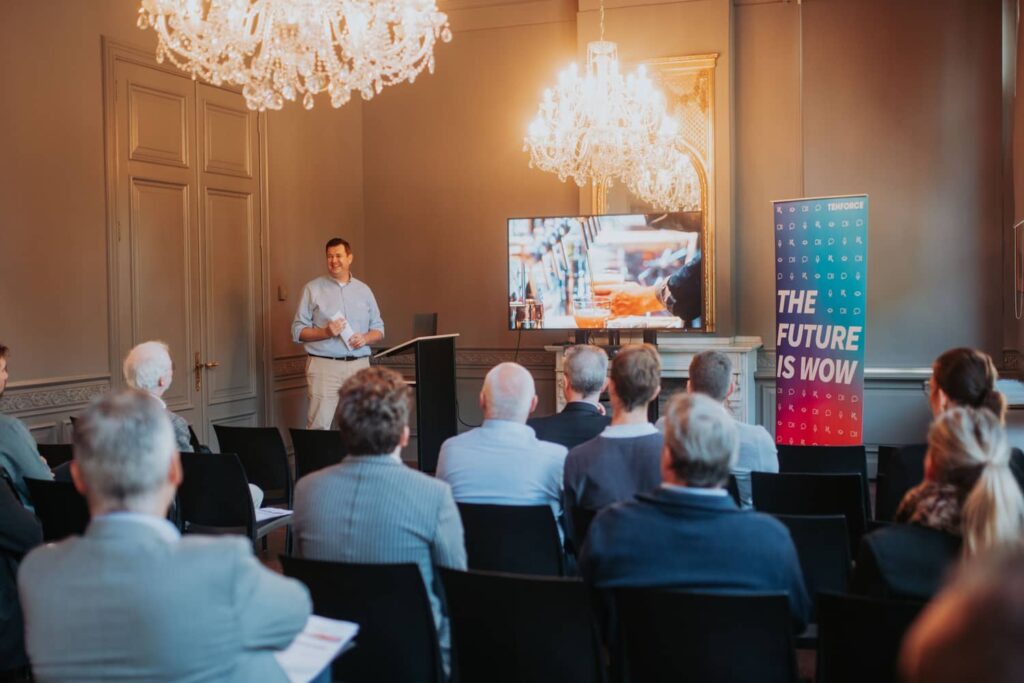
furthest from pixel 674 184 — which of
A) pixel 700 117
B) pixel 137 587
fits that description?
pixel 137 587

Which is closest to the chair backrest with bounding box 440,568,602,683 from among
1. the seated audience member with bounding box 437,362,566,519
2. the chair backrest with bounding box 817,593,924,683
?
the chair backrest with bounding box 817,593,924,683

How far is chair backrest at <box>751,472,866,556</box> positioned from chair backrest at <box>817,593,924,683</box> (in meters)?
1.42

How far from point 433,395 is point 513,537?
129 inches

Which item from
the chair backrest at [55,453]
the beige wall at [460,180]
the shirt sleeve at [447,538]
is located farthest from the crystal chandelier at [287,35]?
the beige wall at [460,180]

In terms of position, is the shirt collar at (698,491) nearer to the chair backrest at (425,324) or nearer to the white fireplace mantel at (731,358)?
the white fireplace mantel at (731,358)

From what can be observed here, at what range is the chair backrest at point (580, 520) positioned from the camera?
3.04m

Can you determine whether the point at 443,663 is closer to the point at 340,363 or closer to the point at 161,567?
the point at 161,567

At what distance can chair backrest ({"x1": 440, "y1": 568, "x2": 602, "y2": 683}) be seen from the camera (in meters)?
2.23

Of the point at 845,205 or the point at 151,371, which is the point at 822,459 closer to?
the point at 845,205

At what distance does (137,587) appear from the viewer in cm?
162

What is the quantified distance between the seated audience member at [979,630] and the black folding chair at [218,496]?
3556 mm

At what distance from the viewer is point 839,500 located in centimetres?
346

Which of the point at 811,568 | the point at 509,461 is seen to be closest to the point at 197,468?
the point at 509,461

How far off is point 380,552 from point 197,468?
5.88 ft
